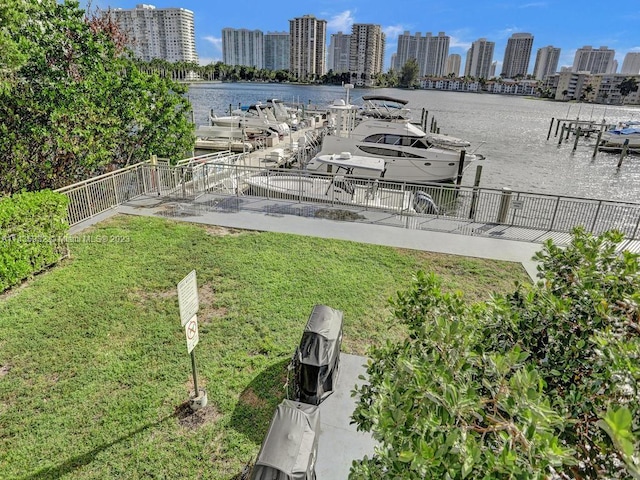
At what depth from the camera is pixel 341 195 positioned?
41.8 ft

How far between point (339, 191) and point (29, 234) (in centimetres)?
845

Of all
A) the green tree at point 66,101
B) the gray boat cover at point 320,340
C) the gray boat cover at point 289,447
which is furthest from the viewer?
the green tree at point 66,101

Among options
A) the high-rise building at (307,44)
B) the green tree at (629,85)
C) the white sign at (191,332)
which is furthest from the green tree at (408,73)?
the white sign at (191,332)

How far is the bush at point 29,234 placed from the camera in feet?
23.1

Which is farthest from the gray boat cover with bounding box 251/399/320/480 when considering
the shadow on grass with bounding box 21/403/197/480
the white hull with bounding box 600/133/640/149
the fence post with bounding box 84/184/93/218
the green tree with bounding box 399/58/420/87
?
the green tree with bounding box 399/58/420/87

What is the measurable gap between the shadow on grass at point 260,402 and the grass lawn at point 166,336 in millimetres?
15

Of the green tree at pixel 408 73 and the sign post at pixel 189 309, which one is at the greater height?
the green tree at pixel 408 73

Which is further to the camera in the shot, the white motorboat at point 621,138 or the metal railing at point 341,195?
the white motorboat at point 621,138

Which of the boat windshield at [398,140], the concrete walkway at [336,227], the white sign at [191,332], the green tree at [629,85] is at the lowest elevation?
the concrete walkway at [336,227]

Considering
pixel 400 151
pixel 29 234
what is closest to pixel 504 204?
pixel 400 151

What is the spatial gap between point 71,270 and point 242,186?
7.18m

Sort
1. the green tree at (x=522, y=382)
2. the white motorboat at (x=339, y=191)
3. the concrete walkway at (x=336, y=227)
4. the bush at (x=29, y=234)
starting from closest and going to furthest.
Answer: the green tree at (x=522, y=382) < the bush at (x=29, y=234) < the concrete walkway at (x=336, y=227) < the white motorboat at (x=339, y=191)

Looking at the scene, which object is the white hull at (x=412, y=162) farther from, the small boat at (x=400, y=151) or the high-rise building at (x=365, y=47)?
the high-rise building at (x=365, y=47)

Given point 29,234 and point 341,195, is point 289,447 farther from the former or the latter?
point 341,195
